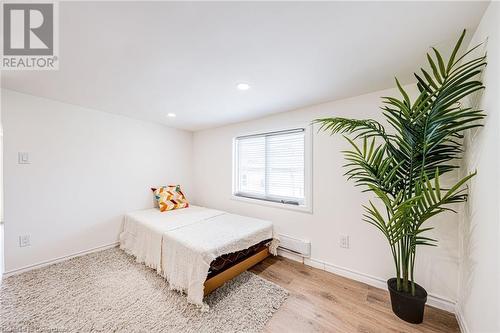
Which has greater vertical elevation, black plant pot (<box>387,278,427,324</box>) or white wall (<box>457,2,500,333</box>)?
white wall (<box>457,2,500,333</box>)

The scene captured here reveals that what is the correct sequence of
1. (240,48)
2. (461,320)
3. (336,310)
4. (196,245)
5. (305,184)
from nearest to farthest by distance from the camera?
(240,48), (461,320), (336,310), (196,245), (305,184)

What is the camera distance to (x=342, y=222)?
2168 millimetres

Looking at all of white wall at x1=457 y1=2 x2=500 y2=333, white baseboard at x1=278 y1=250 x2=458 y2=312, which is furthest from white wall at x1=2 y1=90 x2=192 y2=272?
white wall at x1=457 y1=2 x2=500 y2=333

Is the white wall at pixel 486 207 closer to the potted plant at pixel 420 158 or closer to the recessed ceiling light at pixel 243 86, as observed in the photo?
the potted plant at pixel 420 158

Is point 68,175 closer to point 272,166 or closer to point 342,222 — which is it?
point 272,166

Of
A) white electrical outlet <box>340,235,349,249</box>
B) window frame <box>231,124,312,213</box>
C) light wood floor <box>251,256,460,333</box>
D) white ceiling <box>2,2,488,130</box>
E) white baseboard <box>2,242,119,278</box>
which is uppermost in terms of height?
white ceiling <box>2,2,488,130</box>

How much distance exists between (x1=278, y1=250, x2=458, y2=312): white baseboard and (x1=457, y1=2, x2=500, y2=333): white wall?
0.30 m

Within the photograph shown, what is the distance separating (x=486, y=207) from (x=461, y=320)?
1.04 meters

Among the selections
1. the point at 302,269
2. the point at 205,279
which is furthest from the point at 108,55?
the point at 302,269

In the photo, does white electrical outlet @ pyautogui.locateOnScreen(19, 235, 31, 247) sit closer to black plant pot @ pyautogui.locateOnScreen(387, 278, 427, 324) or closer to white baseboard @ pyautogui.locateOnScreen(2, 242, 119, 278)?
white baseboard @ pyautogui.locateOnScreen(2, 242, 119, 278)

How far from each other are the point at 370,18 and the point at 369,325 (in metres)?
2.14

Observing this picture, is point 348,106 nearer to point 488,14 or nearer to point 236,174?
point 488,14

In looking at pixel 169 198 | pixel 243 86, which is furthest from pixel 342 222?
pixel 169 198

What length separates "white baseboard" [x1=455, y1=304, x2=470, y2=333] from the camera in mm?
1337
